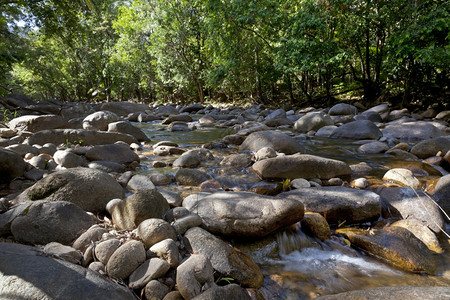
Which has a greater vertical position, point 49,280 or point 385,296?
point 49,280

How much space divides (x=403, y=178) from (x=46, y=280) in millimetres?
4325

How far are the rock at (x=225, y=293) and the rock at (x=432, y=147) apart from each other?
15.9 ft

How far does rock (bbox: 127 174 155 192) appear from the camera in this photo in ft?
11.7

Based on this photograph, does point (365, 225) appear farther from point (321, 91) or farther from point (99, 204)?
point (321, 91)

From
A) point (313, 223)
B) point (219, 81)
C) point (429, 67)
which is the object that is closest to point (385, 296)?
point (313, 223)

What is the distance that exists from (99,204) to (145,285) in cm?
141

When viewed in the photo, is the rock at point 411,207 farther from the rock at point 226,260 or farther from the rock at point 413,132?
the rock at point 413,132

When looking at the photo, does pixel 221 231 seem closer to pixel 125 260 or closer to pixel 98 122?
pixel 125 260

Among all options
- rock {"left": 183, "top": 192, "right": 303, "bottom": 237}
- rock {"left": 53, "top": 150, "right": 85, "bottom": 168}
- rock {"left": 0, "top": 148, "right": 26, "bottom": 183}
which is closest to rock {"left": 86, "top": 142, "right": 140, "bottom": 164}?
rock {"left": 53, "top": 150, "right": 85, "bottom": 168}

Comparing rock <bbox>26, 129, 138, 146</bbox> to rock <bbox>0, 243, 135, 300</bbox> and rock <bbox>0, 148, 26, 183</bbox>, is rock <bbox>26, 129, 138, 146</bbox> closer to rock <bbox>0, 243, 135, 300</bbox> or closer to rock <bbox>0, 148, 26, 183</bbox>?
rock <bbox>0, 148, 26, 183</bbox>

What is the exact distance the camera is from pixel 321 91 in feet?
51.5

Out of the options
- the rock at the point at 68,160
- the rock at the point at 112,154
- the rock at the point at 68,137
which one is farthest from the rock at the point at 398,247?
the rock at the point at 68,137

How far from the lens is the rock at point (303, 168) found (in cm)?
397

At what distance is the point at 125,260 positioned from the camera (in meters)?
1.87
